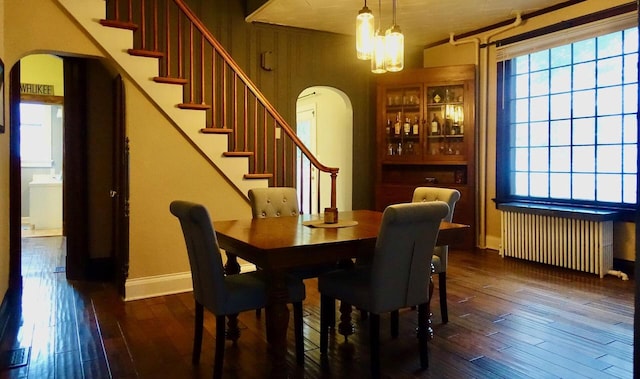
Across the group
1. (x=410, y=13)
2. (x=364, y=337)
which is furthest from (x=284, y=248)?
(x=410, y=13)

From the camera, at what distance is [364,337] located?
306cm

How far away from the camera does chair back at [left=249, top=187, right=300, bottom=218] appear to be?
359 cm

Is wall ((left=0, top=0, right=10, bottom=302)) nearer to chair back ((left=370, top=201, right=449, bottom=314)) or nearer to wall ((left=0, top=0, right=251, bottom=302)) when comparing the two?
wall ((left=0, top=0, right=251, bottom=302))

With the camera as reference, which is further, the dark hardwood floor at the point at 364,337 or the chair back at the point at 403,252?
the dark hardwood floor at the point at 364,337

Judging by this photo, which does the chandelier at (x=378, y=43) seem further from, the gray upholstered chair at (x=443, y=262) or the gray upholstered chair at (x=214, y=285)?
the gray upholstered chair at (x=214, y=285)

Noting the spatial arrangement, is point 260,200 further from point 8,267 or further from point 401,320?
point 8,267

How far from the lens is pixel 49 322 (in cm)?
332

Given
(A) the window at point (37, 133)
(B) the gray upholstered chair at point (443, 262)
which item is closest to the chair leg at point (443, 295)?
(B) the gray upholstered chair at point (443, 262)

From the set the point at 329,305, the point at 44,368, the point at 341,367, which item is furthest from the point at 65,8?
the point at 341,367

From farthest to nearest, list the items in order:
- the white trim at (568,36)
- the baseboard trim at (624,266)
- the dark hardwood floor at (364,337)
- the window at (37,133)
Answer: the window at (37,133) → the baseboard trim at (624,266) → the white trim at (568,36) → the dark hardwood floor at (364,337)

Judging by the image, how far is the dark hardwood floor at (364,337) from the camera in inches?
101

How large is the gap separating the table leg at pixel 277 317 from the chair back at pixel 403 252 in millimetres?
438

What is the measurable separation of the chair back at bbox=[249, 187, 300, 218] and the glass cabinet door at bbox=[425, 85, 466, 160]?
110 inches

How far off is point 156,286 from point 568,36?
459 centimetres
